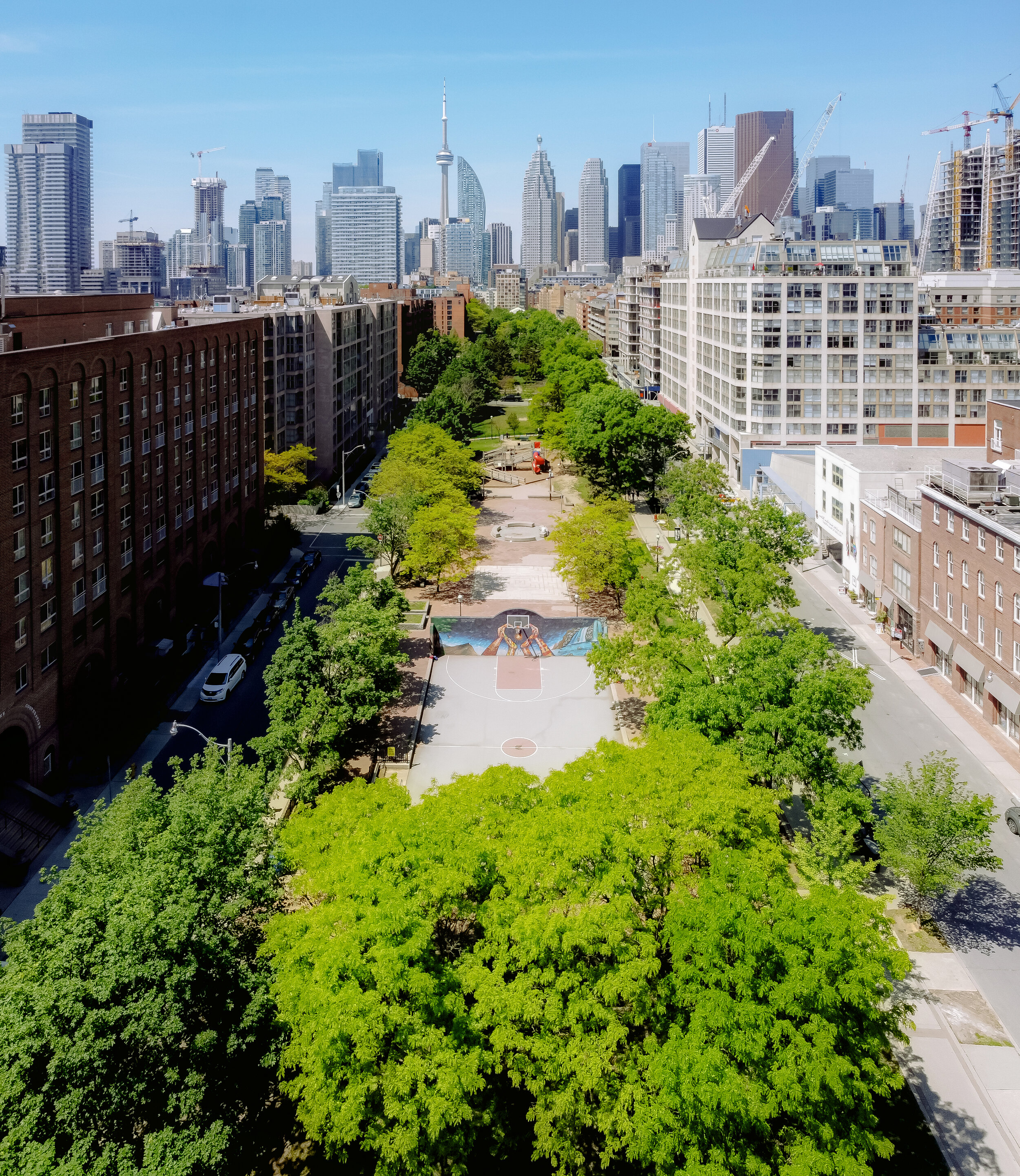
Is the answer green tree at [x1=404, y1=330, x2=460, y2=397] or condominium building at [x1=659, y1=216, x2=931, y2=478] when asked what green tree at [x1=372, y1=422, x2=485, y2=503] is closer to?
condominium building at [x1=659, y1=216, x2=931, y2=478]

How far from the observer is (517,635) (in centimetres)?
6397

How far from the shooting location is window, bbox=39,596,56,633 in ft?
143

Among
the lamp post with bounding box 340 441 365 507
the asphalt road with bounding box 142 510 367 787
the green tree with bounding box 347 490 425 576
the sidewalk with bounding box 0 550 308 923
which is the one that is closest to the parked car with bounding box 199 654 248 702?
the asphalt road with bounding box 142 510 367 787

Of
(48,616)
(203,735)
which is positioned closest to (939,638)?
(203,735)

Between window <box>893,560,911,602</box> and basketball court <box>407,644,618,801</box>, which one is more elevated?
window <box>893,560,911,602</box>

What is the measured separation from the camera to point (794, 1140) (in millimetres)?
19516

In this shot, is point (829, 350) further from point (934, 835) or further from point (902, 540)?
point (934, 835)

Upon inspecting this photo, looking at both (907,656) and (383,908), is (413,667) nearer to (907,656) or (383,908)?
(907,656)

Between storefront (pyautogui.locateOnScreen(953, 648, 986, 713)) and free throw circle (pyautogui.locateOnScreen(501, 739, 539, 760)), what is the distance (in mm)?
23562

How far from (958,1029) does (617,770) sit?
13.0m

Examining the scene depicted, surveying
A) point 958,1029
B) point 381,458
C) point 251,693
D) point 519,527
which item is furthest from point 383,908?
point 381,458

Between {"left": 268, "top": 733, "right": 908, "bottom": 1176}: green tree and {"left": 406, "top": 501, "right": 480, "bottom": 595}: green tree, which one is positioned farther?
{"left": 406, "top": 501, "right": 480, "bottom": 595}: green tree

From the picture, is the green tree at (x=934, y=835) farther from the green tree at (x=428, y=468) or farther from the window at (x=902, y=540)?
the green tree at (x=428, y=468)

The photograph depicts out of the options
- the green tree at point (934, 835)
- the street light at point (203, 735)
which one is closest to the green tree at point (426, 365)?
the street light at point (203, 735)
